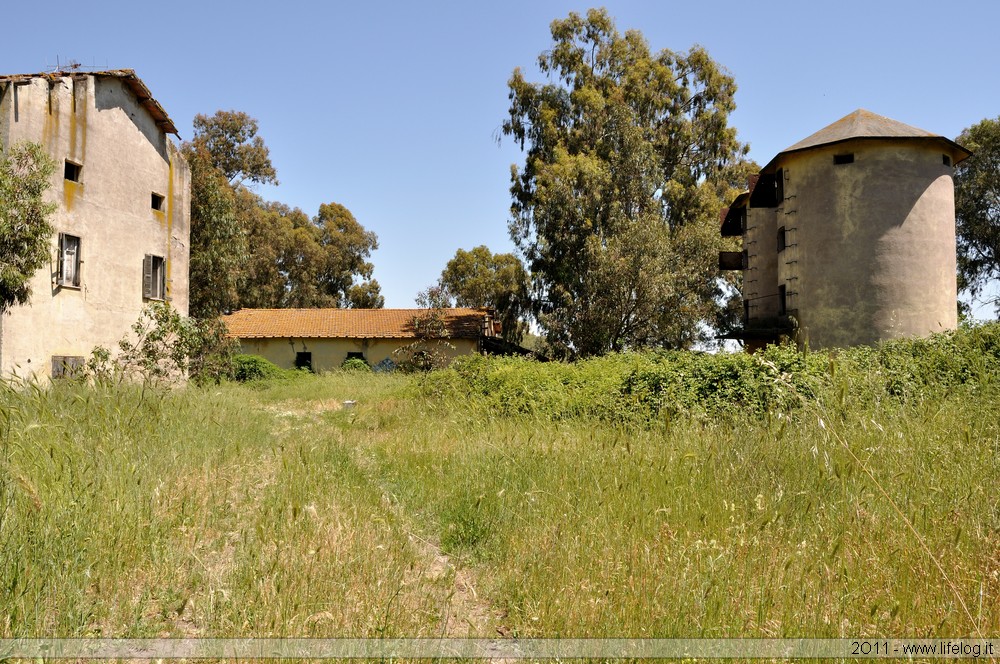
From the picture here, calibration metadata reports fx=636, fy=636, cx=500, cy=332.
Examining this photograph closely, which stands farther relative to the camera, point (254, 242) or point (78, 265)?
point (254, 242)

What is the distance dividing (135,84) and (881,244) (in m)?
26.6

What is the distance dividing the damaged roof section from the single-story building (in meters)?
17.2

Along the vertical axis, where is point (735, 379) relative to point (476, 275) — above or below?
below

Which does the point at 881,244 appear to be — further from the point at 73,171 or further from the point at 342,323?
the point at 342,323

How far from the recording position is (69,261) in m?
18.1

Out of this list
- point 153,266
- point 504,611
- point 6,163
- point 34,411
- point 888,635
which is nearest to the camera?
point 888,635

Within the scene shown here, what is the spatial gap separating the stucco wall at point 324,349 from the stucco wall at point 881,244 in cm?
2258

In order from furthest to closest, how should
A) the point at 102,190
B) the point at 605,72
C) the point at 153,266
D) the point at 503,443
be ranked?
1. the point at 605,72
2. the point at 153,266
3. the point at 102,190
4. the point at 503,443

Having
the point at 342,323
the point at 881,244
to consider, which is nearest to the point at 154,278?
the point at 342,323

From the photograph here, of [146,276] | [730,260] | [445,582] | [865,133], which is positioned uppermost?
[865,133]

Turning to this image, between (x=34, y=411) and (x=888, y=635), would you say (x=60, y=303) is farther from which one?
(x=888, y=635)

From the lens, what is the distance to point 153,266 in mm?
21547

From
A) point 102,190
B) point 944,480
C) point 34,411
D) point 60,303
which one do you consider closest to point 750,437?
point 944,480

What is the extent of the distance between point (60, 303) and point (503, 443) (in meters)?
16.0
